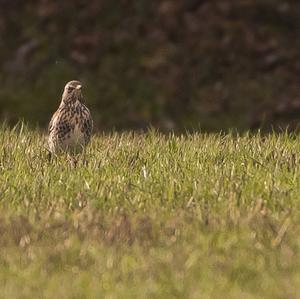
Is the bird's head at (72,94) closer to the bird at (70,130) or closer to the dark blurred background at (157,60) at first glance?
the bird at (70,130)

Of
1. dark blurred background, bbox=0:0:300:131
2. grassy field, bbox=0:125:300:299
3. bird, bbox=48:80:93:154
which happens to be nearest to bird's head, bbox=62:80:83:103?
bird, bbox=48:80:93:154

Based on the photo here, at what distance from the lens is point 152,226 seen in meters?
5.96

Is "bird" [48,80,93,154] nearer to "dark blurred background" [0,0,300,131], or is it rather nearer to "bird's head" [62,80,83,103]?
"bird's head" [62,80,83,103]

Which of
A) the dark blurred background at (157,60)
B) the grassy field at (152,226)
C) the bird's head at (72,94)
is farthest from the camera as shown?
the dark blurred background at (157,60)

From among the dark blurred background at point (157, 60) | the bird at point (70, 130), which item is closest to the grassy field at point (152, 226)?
the bird at point (70, 130)

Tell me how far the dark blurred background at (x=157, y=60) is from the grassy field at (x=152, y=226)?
20.8ft

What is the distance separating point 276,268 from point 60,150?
139 inches

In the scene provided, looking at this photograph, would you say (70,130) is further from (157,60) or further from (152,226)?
(157,60)

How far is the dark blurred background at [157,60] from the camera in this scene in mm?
14766

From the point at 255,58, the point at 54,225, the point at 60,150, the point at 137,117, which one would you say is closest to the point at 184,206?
the point at 54,225

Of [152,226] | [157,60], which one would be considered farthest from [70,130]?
[157,60]

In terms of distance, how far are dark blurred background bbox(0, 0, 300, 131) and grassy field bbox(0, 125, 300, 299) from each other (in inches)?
250

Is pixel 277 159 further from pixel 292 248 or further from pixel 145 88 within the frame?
pixel 145 88

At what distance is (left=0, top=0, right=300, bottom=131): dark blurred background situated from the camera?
14.8 m
